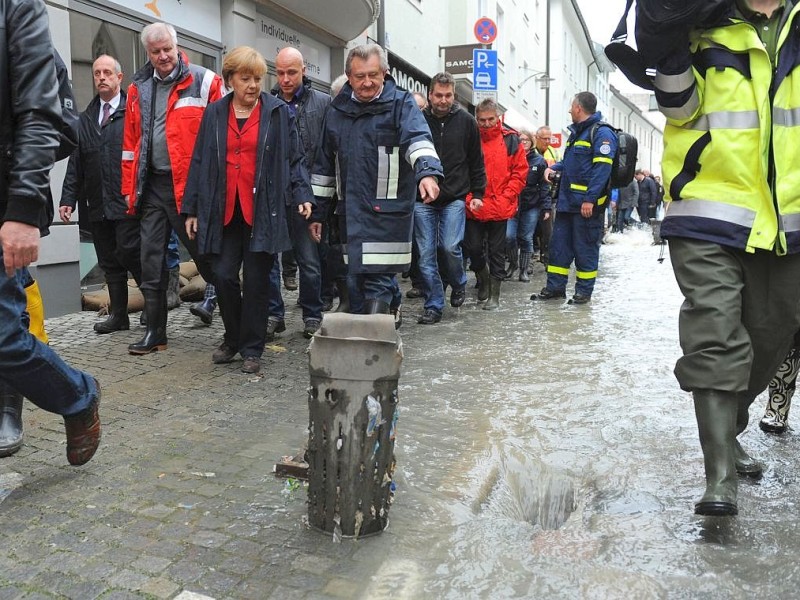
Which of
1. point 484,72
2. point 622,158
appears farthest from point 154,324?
point 484,72

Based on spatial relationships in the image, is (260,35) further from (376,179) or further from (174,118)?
(376,179)

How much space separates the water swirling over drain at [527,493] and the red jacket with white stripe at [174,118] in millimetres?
2879

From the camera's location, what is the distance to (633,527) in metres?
2.77

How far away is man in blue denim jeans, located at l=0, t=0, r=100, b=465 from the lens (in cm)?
276

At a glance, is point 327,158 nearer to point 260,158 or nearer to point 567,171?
point 260,158

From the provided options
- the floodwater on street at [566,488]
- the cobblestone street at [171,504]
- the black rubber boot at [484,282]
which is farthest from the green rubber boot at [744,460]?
the black rubber boot at [484,282]

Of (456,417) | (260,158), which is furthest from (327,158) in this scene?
(456,417)

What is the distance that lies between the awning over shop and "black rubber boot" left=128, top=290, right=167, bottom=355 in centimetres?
594

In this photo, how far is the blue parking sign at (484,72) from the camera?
41.0ft

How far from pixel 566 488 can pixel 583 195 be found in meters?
5.13

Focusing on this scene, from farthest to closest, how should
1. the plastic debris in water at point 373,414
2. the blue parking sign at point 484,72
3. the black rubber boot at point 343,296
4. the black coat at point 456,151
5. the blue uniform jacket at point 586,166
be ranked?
the blue parking sign at point 484,72 → the blue uniform jacket at point 586,166 → the black coat at point 456,151 → the black rubber boot at point 343,296 → the plastic debris in water at point 373,414

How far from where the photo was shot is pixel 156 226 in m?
5.37

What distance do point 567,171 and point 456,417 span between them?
469cm

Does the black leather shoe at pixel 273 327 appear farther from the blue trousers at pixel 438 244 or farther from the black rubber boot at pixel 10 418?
the black rubber boot at pixel 10 418
